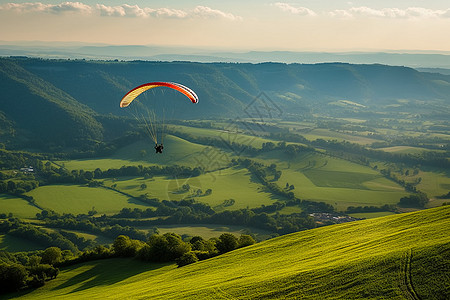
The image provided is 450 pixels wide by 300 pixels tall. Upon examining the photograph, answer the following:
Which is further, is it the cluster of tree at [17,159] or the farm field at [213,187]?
the cluster of tree at [17,159]

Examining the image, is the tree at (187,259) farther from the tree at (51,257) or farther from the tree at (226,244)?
the tree at (51,257)

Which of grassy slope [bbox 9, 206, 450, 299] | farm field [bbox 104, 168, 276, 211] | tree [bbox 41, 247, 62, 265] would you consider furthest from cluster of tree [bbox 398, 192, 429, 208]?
tree [bbox 41, 247, 62, 265]

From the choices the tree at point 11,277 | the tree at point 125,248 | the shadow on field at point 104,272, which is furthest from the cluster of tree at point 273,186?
the tree at point 11,277

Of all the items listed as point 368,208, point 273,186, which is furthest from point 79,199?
point 368,208

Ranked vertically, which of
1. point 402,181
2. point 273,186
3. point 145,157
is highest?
point 145,157

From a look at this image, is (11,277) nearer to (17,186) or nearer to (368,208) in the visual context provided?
(17,186)

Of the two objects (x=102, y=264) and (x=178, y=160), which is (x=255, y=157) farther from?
(x=102, y=264)

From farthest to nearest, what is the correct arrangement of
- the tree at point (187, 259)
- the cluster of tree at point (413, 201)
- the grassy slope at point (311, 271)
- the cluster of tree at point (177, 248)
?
the cluster of tree at point (413, 201) < the cluster of tree at point (177, 248) < the tree at point (187, 259) < the grassy slope at point (311, 271)
